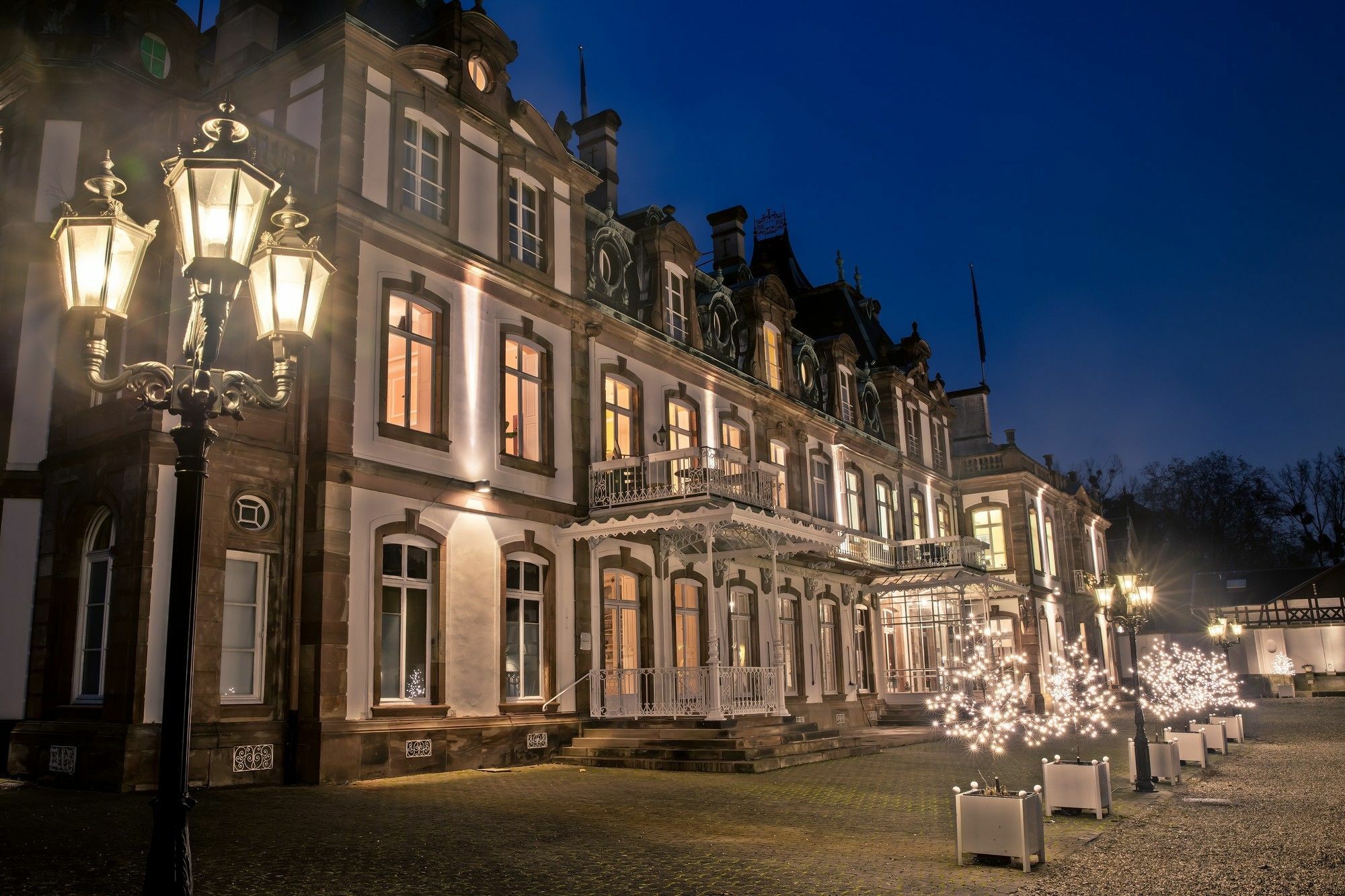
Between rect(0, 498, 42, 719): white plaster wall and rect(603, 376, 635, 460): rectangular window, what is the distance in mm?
9035

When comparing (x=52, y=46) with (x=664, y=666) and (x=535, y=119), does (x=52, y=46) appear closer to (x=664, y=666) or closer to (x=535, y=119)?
(x=535, y=119)

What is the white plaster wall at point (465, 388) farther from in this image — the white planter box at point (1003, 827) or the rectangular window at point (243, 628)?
the white planter box at point (1003, 827)

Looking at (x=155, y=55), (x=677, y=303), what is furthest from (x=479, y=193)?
(x=677, y=303)

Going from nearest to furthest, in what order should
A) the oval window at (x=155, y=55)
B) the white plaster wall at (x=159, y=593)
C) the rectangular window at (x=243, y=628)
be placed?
the white plaster wall at (x=159, y=593)
the rectangular window at (x=243, y=628)
the oval window at (x=155, y=55)

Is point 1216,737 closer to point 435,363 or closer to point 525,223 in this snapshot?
point 435,363

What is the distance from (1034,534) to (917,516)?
759 centimetres

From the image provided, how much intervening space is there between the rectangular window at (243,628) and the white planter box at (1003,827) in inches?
355

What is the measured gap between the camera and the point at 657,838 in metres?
9.26

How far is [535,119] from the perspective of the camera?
18703mm

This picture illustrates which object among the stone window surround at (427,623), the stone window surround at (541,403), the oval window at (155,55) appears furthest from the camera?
the stone window surround at (541,403)

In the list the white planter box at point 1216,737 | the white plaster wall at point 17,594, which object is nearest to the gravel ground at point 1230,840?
the white planter box at point 1216,737

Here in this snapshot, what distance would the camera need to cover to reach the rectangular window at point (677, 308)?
22297mm

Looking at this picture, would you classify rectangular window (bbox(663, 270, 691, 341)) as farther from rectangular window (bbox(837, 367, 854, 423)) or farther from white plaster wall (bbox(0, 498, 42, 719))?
white plaster wall (bbox(0, 498, 42, 719))

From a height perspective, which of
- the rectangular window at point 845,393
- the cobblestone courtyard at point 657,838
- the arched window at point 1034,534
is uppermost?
the rectangular window at point 845,393
